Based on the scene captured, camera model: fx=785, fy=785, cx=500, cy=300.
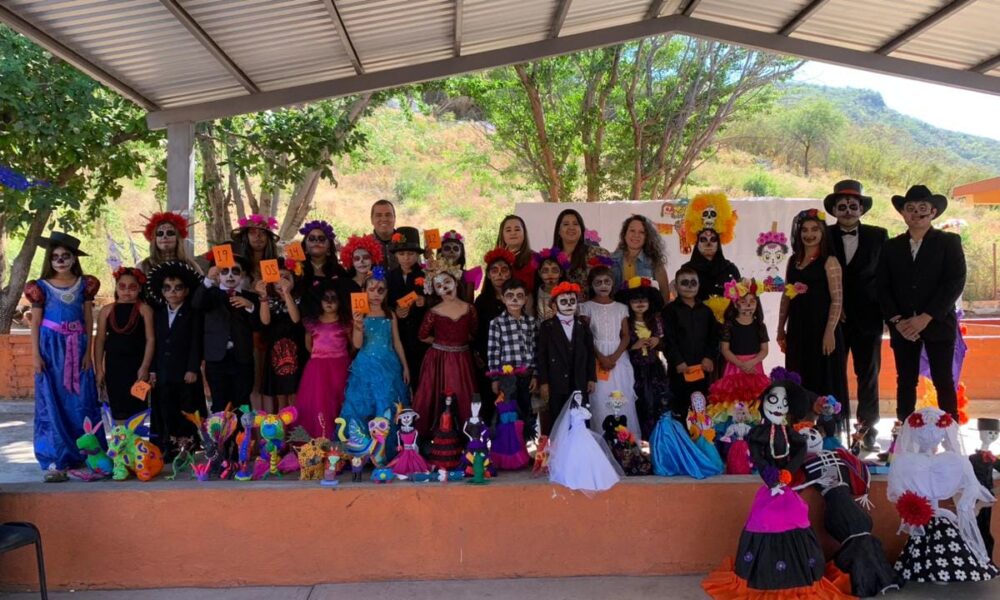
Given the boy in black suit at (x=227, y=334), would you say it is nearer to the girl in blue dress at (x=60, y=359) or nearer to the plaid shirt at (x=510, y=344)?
the girl in blue dress at (x=60, y=359)

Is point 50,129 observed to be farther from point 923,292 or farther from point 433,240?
point 923,292

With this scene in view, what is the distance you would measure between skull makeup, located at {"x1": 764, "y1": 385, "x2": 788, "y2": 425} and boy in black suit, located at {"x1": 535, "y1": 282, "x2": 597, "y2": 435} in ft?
4.13

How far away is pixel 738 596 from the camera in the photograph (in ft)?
14.4

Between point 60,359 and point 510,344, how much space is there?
3.10m

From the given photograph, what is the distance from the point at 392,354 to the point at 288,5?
2.85 metres

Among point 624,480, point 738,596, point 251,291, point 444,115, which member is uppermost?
point 444,115

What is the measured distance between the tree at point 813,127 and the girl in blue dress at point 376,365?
40.0 metres

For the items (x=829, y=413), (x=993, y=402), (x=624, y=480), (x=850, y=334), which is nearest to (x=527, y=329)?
(x=624, y=480)

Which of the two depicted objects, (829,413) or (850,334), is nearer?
(829,413)

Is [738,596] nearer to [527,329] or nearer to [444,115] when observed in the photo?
[527,329]

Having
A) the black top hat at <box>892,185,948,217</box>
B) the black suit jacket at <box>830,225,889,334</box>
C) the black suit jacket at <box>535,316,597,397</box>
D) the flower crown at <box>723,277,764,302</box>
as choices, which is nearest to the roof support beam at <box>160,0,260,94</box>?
the black suit jacket at <box>535,316,597,397</box>

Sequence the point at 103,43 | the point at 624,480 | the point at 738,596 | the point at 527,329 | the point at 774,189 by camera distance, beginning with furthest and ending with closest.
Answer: the point at 774,189, the point at 103,43, the point at 527,329, the point at 624,480, the point at 738,596

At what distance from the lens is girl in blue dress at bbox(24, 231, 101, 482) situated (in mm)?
5352

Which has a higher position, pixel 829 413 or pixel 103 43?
pixel 103 43
